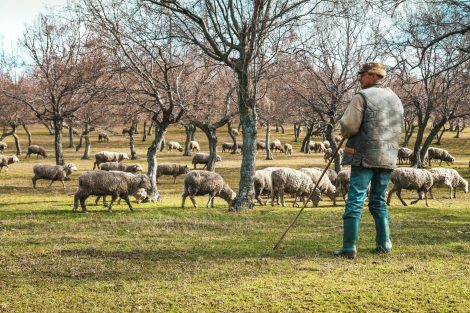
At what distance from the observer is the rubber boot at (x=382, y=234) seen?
7244 mm

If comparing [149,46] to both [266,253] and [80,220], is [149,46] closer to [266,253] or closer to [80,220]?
[80,220]

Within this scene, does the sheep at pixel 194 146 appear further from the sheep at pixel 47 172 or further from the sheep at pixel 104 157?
the sheep at pixel 47 172

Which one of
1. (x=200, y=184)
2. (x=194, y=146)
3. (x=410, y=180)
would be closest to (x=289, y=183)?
(x=200, y=184)

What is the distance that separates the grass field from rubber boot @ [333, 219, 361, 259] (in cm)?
14

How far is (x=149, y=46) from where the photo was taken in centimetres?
1781

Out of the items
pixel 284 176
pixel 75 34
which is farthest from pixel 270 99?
pixel 284 176

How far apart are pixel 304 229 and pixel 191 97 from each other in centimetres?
1339

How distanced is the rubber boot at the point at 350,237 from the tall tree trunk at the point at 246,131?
7.16 meters

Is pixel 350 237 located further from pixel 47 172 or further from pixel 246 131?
pixel 47 172

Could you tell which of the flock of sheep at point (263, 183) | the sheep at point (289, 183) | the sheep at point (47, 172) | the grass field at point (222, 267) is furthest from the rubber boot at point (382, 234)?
the sheep at point (47, 172)

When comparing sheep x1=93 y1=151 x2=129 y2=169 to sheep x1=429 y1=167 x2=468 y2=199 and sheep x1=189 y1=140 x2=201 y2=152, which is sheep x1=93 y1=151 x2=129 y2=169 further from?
sheep x1=429 y1=167 x2=468 y2=199

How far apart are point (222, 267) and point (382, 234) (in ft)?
7.69

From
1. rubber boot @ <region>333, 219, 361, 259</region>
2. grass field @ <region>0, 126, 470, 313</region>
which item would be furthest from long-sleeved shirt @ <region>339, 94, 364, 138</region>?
grass field @ <region>0, 126, 470, 313</region>

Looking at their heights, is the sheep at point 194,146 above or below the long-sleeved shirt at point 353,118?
below
